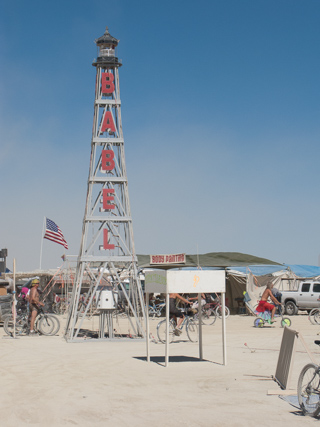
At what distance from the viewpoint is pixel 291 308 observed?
117ft

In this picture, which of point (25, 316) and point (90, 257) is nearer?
point (90, 257)

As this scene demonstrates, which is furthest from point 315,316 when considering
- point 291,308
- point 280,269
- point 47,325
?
point 47,325

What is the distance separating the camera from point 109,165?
21.9 metres

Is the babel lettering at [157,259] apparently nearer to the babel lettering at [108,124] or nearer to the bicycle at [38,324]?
the bicycle at [38,324]

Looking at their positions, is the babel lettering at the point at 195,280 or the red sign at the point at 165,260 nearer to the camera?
the babel lettering at the point at 195,280

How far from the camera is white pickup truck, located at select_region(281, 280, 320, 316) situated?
115ft

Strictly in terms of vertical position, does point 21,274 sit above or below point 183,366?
above

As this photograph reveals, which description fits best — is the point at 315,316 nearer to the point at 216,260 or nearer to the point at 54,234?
the point at 216,260

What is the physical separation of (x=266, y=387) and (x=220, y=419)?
278cm

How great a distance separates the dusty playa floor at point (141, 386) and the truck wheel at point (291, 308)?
54.3ft

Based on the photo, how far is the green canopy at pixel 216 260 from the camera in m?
38.7

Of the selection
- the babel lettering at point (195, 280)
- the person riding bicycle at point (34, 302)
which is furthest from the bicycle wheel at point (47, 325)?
the babel lettering at point (195, 280)

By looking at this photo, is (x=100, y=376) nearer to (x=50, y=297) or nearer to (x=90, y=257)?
(x=90, y=257)

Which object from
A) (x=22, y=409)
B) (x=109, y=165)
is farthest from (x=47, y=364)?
(x=109, y=165)
